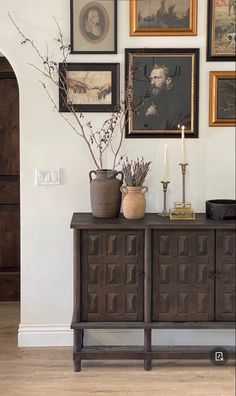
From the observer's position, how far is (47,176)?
3.66 m

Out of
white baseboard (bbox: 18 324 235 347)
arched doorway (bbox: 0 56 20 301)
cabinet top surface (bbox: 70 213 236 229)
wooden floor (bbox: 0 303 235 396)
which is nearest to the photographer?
wooden floor (bbox: 0 303 235 396)

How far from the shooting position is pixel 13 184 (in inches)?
180

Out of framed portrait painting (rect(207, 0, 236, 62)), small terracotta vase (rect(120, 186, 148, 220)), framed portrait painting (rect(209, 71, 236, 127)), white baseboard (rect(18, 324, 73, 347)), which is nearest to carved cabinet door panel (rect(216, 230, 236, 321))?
small terracotta vase (rect(120, 186, 148, 220))

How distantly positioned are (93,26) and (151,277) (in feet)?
4.84

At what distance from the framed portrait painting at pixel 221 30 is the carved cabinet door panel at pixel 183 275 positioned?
3.45 ft

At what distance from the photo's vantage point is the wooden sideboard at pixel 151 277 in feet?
11.0

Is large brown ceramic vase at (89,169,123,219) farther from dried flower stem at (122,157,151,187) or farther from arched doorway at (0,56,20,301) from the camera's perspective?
arched doorway at (0,56,20,301)

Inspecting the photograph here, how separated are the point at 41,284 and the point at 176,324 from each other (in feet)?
2.86

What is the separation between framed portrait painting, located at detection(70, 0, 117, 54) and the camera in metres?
3.58

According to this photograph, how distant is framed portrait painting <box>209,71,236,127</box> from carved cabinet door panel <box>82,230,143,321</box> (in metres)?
0.85

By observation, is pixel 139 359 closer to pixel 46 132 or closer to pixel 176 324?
pixel 176 324

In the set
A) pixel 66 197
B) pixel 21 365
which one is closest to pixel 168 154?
pixel 66 197

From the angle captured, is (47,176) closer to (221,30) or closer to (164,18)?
(164,18)

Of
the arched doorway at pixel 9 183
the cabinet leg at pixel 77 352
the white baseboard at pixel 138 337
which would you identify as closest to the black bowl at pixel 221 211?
the white baseboard at pixel 138 337
